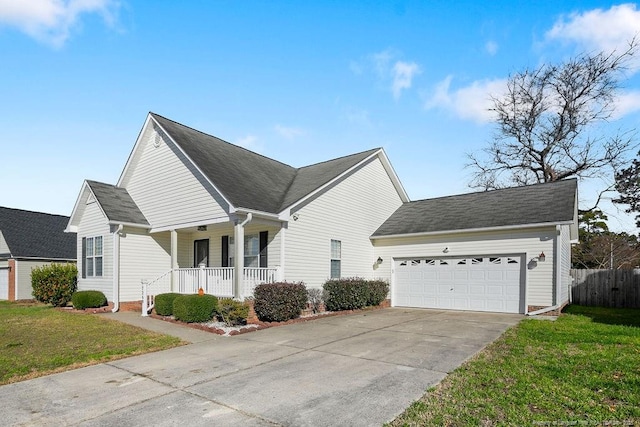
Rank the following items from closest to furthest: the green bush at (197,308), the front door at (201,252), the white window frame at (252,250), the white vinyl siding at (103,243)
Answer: the green bush at (197,308)
the white window frame at (252,250)
the white vinyl siding at (103,243)
the front door at (201,252)

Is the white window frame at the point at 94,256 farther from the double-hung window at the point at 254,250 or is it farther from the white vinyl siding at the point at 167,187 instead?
the double-hung window at the point at 254,250

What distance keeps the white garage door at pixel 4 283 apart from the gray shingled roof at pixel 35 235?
63.6 inches

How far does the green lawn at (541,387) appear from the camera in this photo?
4.48 metres

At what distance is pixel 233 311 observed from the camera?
11430 mm

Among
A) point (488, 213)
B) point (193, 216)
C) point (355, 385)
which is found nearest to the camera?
point (355, 385)

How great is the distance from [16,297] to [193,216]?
618 inches

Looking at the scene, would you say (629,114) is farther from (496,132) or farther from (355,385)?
(355,385)

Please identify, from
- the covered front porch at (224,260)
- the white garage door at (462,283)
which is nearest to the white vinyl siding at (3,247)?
the covered front porch at (224,260)

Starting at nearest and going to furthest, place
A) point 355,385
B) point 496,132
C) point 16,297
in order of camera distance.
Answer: point 355,385
point 16,297
point 496,132

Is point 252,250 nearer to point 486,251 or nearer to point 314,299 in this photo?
point 314,299

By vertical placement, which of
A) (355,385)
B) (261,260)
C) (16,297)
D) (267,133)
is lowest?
(16,297)

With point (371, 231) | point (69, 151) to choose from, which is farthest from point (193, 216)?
point (371, 231)

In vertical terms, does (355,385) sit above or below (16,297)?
above

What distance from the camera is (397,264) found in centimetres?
1741
